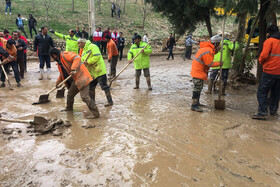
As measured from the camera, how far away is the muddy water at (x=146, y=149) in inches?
109

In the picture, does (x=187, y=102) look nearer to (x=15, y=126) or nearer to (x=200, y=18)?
(x=200, y=18)

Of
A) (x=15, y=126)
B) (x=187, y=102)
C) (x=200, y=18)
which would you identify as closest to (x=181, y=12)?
(x=200, y=18)

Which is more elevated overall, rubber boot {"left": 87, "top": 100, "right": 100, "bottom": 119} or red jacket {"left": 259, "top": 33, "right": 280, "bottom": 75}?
red jacket {"left": 259, "top": 33, "right": 280, "bottom": 75}

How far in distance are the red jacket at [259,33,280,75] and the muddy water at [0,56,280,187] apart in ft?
3.61

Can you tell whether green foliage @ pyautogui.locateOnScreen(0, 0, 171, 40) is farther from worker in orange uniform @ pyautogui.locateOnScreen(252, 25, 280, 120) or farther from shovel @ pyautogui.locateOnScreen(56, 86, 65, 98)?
worker in orange uniform @ pyautogui.locateOnScreen(252, 25, 280, 120)

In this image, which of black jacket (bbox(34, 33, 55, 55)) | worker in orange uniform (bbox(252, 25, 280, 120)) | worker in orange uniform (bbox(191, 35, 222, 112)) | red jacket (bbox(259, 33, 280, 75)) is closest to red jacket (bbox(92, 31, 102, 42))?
black jacket (bbox(34, 33, 55, 55))

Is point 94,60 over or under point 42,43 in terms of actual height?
under

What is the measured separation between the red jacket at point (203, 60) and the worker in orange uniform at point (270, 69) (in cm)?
95

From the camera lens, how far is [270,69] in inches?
184

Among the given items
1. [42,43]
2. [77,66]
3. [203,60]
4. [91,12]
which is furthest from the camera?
[91,12]

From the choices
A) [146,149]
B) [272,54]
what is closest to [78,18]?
[272,54]

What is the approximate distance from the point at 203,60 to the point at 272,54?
1.34 m

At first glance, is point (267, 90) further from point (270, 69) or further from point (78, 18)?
point (78, 18)

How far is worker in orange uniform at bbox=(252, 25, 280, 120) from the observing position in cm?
457
